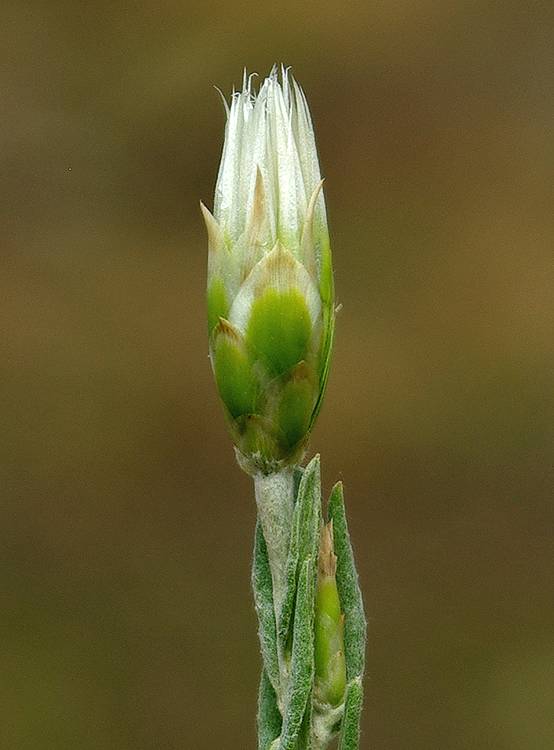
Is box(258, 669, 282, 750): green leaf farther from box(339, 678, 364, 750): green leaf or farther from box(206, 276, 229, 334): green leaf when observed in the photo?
box(206, 276, 229, 334): green leaf

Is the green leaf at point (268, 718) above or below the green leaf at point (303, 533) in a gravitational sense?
below

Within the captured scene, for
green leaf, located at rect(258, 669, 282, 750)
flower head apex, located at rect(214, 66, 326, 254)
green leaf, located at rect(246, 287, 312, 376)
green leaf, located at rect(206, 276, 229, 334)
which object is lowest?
green leaf, located at rect(258, 669, 282, 750)

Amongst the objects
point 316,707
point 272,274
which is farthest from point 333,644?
point 272,274

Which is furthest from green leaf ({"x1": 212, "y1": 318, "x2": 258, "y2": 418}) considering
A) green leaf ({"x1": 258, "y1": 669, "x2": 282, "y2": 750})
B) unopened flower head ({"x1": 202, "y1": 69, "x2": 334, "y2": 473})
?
green leaf ({"x1": 258, "y1": 669, "x2": 282, "y2": 750})

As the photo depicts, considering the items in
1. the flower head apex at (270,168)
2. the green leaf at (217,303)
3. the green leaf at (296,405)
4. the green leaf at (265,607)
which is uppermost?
the flower head apex at (270,168)

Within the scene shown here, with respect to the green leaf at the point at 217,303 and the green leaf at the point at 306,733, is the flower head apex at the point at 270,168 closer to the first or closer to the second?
the green leaf at the point at 217,303

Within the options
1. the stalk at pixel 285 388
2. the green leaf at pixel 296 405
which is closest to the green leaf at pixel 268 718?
the stalk at pixel 285 388
